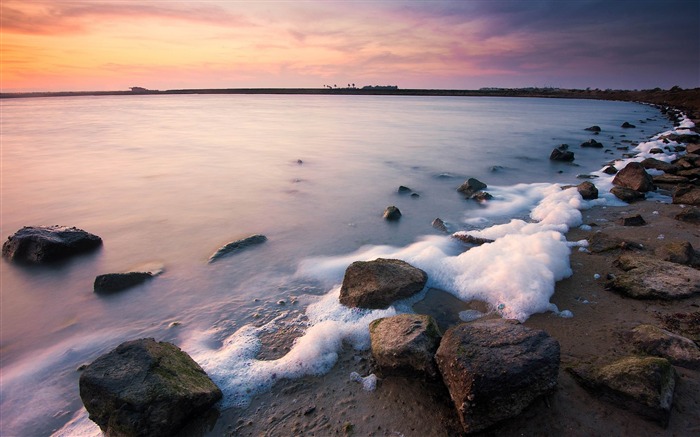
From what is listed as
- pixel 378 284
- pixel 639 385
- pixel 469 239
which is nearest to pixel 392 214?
pixel 469 239

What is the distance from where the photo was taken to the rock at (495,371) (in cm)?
254

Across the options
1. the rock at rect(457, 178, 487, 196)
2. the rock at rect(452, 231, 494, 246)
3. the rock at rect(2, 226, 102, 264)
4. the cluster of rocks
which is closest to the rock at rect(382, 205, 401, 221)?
the rock at rect(452, 231, 494, 246)

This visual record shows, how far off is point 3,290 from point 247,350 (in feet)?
14.1

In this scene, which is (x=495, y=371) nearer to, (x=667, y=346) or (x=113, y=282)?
(x=667, y=346)

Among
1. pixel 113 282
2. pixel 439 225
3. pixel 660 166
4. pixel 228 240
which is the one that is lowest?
pixel 228 240

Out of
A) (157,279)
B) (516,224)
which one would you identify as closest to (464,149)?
(516,224)

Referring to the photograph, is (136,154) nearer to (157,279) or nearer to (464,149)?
(157,279)

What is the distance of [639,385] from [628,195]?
682 cm

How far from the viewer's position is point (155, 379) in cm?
280

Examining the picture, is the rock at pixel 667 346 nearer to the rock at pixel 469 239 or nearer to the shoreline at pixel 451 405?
the shoreline at pixel 451 405

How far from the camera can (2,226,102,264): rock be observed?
5934 millimetres

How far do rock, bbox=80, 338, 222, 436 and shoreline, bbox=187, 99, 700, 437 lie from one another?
Answer: 0.20m

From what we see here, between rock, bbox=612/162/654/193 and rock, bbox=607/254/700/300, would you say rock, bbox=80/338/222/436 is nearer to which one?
rock, bbox=607/254/700/300

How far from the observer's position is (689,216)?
20.7 feet
